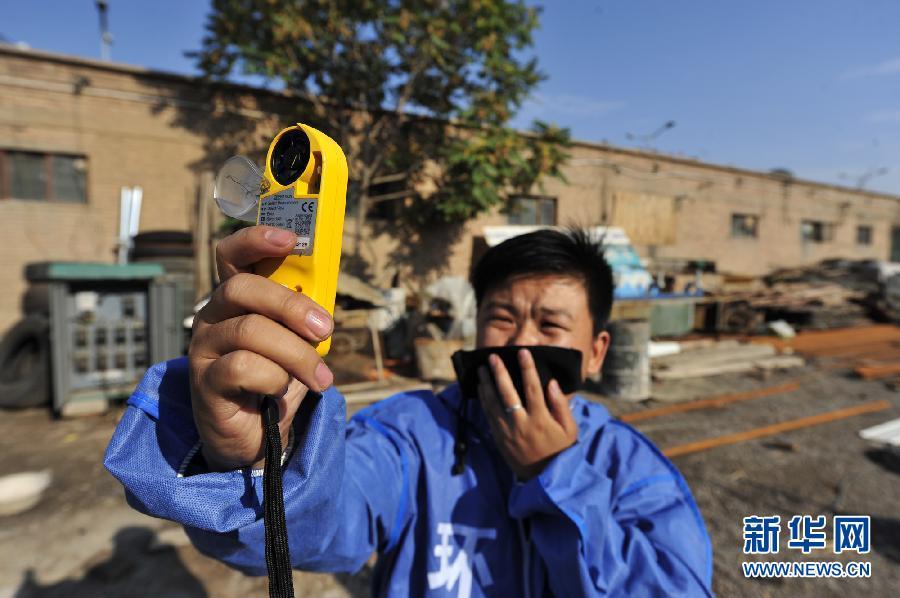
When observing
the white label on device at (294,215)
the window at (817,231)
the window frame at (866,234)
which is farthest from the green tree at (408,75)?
the window frame at (866,234)

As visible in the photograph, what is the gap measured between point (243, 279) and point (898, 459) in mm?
6114

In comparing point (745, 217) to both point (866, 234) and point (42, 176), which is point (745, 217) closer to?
point (866, 234)

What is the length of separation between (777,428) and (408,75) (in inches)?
304

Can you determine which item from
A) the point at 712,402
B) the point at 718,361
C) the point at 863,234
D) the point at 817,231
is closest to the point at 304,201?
the point at 712,402

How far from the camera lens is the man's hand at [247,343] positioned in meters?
0.63

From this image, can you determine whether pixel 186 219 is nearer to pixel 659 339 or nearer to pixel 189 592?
pixel 189 592

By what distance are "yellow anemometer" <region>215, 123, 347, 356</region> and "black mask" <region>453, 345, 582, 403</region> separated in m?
0.71

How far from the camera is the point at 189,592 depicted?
255 centimetres

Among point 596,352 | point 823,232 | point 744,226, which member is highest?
point 823,232

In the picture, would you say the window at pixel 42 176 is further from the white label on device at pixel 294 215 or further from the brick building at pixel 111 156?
the white label on device at pixel 294 215

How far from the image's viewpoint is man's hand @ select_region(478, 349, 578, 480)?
1182 millimetres

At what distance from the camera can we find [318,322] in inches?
25.3

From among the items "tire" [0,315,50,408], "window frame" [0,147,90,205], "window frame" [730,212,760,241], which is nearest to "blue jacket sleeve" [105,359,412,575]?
"tire" [0,315,50,408]

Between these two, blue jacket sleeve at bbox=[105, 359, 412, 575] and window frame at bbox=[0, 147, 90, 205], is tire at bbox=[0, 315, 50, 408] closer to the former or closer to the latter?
window frame at bbox=[0, 147, 90, 205]
